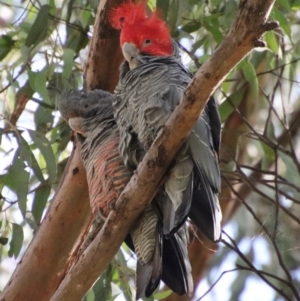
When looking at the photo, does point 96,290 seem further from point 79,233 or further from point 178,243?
point 178,243

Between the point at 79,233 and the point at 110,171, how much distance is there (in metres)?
0.32

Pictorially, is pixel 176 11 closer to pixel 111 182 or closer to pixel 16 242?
pixel 111 182

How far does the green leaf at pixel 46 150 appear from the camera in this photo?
2.14 metres

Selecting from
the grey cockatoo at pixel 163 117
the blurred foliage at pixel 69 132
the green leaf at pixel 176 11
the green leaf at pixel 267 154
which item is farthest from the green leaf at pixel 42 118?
the green leaf at pixel 267 154

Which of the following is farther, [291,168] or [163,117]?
[291,168]

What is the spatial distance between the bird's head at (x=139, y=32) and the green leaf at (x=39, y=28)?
24 cm

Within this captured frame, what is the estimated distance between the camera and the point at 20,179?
211cm

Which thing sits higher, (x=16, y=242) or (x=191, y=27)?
(x=191, y=27)

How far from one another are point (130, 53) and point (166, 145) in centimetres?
58

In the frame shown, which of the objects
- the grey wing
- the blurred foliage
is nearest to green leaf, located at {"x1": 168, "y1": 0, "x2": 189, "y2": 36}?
the blurred foliage

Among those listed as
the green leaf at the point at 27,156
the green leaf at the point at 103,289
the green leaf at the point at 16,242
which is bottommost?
the green leaf at the point at 103,289

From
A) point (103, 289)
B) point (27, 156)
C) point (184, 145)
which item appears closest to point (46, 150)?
point (27, 156)

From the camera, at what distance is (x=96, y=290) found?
87.4 inches

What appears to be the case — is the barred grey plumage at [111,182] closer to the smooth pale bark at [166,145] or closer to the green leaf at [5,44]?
the smooth pale bark at [166,145]
